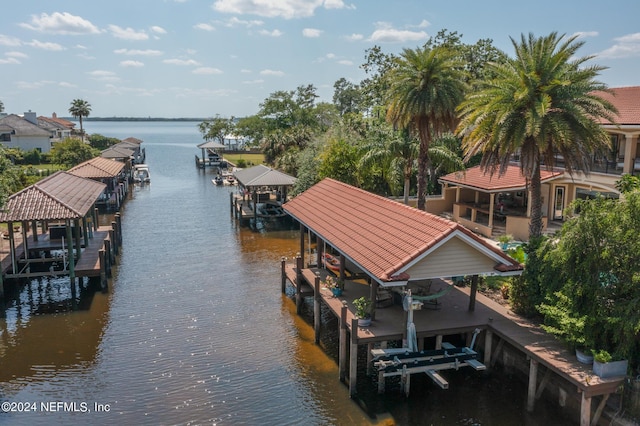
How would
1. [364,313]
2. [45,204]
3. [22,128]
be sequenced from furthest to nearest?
[22,128] → [45,204] → [364,313]

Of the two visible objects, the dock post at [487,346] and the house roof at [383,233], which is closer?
the house roof at [383,233]

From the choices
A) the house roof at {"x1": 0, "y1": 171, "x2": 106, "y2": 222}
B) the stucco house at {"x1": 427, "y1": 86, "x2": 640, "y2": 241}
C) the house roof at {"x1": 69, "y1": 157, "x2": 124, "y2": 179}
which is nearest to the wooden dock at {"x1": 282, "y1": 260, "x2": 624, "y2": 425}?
the stucco house at {"x1": 427, "y1": 86, "x2": 640, "y2": 241}

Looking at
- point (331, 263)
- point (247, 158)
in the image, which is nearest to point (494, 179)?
point (331, 263)

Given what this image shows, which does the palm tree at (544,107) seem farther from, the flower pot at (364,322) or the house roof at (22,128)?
the house roof at (22,128)

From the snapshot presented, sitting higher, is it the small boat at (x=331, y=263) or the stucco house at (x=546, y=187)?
the stucco house at (x=546, y=187)

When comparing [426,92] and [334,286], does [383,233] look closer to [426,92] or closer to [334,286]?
[334,286]

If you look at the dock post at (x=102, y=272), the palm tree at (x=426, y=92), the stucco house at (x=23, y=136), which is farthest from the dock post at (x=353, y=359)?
the stucco house at (x=23, y=136)
